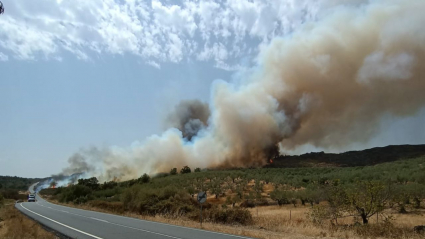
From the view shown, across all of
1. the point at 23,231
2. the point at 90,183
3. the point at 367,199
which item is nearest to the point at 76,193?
the point at 90,183

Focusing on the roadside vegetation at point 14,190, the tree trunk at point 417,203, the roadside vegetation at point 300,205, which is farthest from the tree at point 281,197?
the roadside vegetation at point 14,190

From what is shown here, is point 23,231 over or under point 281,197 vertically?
under

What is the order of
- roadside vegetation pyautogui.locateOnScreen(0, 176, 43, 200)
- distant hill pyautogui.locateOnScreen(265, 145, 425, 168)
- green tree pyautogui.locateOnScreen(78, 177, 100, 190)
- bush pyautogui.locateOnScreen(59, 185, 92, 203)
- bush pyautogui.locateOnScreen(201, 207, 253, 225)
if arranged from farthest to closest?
roadside vegetation pyautogui.locateOnScreen(0, 176, 43, 200), distant hill pyautogui.locateOnScreen(265, 145, 425, 168), green tree pyautogui.locateOnScreen(78, 177, 100, 190), bush pyautogui.locateOnScreen(59, 185, 92, 203), bush pyautogui.locateOnScreen(201, 207, 253, 225)

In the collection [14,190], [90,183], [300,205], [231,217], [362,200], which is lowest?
[231,217]

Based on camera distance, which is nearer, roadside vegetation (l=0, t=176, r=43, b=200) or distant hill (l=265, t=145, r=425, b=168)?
distant hill (l=265, t=145, r=425, b=168)

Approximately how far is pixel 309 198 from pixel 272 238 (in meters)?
20.9

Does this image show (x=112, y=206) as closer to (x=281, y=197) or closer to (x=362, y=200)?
(x=281, y=197)

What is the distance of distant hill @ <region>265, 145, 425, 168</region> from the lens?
244 feet

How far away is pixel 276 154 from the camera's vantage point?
77.1 m

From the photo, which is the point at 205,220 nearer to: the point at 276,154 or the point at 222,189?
the point at 222,189

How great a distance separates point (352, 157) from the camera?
8106 cm

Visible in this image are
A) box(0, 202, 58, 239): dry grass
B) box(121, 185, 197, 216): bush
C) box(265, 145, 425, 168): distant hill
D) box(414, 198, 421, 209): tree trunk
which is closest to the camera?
box(0, 202, 58, 239): dry grass

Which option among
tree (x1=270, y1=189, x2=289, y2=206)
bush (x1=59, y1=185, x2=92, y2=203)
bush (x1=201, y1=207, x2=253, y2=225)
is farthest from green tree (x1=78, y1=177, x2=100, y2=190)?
bush (x1=201, y1=207, x2=253, y2=225)

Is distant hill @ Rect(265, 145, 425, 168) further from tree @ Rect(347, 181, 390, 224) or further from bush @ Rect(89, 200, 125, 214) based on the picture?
tree @ Rect(347, 181, 390, 224)
